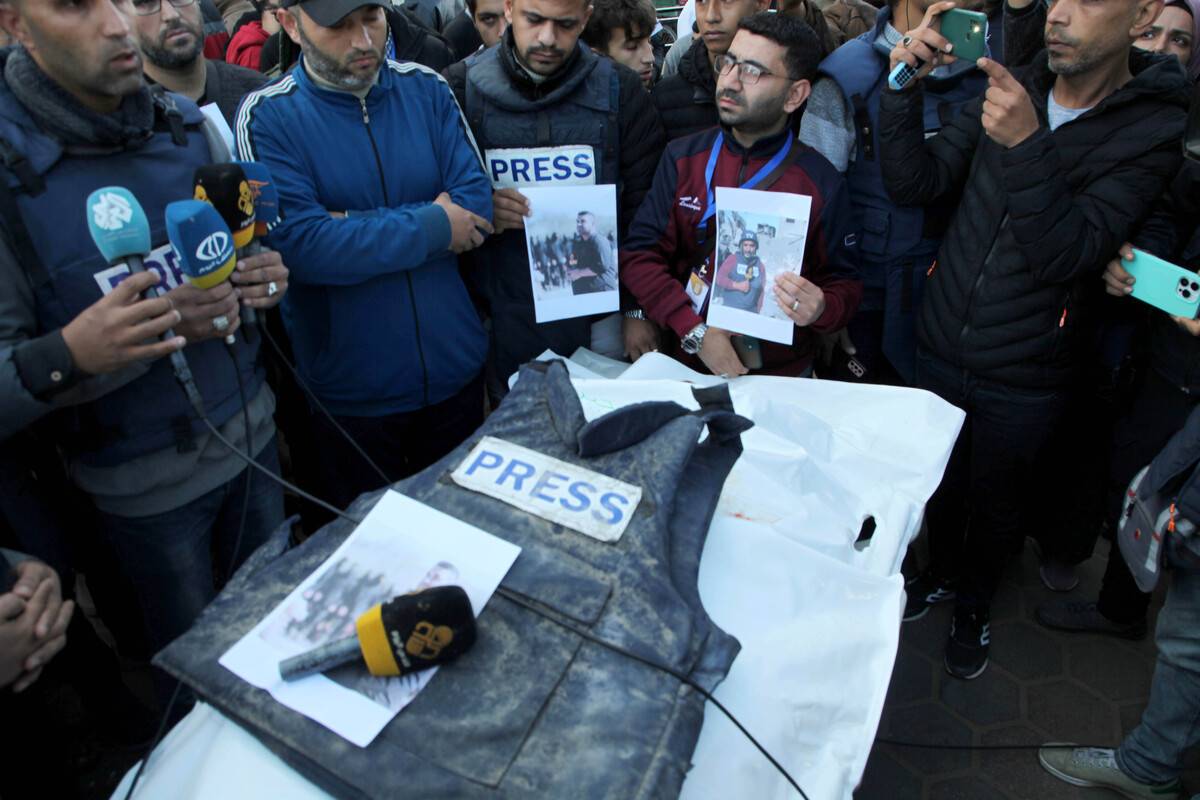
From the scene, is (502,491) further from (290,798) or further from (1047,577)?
(1047,577)

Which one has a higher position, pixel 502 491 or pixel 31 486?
pixel 502 491

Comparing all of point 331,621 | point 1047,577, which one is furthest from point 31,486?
point 1047,577

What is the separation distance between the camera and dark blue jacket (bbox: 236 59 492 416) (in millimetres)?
2236

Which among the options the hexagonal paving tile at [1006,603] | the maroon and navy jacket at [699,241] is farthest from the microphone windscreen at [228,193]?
the hexagonal paving tile at [1006,603]

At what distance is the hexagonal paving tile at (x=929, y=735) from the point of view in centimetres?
257

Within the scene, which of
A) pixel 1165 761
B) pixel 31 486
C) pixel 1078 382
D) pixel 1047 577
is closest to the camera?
pixel 31 486

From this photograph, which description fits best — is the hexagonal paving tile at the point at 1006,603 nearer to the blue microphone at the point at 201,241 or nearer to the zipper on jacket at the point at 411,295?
the zipper on jacket at the point at 411,295

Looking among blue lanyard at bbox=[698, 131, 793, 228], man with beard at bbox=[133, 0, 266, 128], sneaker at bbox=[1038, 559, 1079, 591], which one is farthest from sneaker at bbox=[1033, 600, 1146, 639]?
man with beard at bbox=[133, 0, 266, 128]

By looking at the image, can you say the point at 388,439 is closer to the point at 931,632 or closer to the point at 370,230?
the point at 370,230

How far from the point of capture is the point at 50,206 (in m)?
→ 1.73

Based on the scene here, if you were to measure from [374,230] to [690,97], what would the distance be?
146 cm

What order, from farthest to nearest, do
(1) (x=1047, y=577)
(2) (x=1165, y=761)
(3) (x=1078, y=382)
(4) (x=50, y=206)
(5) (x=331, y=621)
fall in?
(1) (x=1047, y=577)
(3) (x=1078, y=382)
(2) (x=1165, y=761)
(4) (x=50, y=206)
(5) (x=331, y=621)

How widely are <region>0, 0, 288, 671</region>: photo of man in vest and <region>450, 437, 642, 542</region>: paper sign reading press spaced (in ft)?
2.35

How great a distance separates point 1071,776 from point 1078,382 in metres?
1.27
